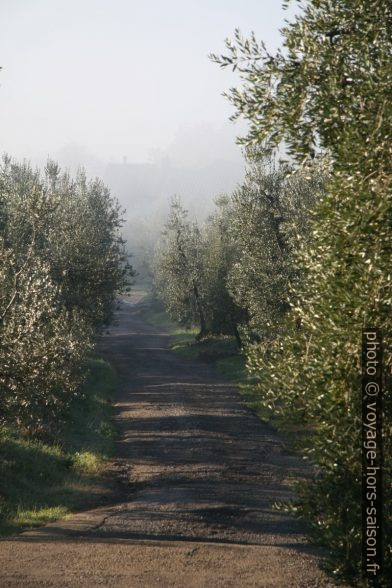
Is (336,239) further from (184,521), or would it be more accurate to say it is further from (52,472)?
(52,472)

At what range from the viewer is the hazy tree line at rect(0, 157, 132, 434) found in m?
21.5

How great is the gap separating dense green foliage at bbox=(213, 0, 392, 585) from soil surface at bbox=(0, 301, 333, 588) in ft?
13.8

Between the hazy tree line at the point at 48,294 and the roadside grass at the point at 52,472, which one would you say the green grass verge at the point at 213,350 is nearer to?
the hazy tree line at the point at 48,294

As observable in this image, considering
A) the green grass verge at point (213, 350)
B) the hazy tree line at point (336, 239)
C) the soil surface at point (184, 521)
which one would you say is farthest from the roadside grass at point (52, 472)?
the green grass verge at point (213, 350)

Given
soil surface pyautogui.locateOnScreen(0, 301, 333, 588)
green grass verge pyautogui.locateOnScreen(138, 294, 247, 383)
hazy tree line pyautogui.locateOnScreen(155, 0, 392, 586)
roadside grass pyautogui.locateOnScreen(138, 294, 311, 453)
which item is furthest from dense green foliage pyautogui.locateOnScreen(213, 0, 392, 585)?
green grass verge pyautogui.locateOnScreen(138, 294, 247, 383)

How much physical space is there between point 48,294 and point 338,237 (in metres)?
17.7

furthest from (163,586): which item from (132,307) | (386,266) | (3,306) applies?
(132,307)

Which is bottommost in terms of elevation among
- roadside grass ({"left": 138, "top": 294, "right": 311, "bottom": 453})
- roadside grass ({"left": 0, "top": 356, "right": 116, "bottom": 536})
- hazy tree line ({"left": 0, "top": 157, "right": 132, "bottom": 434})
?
roadside grass ({"left": 0, "top": 356, "right": 116, "bottom": 536})

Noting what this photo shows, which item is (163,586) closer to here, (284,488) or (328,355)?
(328,355)

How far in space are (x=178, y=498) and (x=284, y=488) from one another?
13.4ft

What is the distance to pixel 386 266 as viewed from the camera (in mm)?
11977

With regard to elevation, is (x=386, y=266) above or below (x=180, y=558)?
above

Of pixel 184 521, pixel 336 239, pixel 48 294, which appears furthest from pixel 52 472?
pixel 336 239

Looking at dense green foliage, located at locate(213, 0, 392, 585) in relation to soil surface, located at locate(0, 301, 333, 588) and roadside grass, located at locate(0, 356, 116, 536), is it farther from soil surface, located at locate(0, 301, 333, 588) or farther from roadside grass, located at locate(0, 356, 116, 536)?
roadside grass, located at locate(0, 356, 116, 536)
